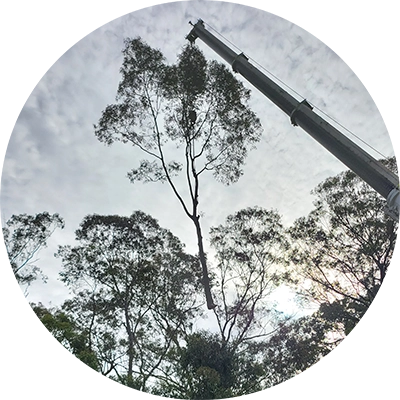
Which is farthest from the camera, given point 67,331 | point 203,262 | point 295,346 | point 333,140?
point 295,346

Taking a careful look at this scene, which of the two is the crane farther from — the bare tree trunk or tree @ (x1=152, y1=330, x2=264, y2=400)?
tree @ (x1=152, y1=330, x2=264, y2=400)

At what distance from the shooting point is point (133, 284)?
10.6 m

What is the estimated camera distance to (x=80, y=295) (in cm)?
1048

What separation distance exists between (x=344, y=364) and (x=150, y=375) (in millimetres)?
8375

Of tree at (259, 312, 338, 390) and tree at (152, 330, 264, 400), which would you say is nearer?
tree at (152, 330, 264, 400)

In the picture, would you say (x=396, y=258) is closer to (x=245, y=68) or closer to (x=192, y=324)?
(x=245, y=68)

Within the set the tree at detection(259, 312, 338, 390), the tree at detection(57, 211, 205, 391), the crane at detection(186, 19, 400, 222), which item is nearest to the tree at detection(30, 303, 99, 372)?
the tree at detection(57, 211, 205, 391)

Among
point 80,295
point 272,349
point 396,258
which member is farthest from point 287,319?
point 396,258

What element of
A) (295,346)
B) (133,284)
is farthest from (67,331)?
(295,346)

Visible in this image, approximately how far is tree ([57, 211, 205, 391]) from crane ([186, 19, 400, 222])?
18.9 ft

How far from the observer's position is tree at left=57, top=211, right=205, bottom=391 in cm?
1008

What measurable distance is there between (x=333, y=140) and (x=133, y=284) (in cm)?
775

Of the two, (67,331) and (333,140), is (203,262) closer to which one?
(67,331)

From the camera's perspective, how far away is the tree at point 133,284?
1008 cm
